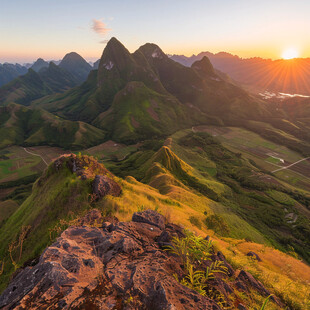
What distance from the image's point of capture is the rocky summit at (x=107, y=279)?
29.1 ft

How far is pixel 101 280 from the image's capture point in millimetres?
10125

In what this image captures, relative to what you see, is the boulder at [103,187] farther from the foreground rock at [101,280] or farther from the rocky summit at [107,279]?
the foreground rock at [101,280]

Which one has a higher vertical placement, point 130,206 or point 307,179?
point 130,206

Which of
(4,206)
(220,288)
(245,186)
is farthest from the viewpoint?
(245,186)

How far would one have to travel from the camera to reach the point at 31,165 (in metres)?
176

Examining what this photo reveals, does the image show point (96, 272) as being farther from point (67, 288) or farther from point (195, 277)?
point (195, 277)

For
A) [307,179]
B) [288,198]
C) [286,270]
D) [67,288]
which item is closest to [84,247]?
[67,288]

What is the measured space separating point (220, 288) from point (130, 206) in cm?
1632

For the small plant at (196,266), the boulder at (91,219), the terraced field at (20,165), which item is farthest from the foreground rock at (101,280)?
the terraced field at (20,165)

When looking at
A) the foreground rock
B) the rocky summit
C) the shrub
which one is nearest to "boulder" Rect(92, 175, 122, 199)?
the rocky summit

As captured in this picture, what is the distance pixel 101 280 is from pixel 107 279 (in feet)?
1.16

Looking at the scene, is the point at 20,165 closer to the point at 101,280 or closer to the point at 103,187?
the point at 103,187

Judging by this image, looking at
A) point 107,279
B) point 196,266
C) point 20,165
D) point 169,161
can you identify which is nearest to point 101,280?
point 107,279

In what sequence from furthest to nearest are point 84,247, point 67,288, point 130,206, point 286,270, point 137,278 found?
point 130,206
point 286,270
point 84,247
point 137,278
point 67,288
